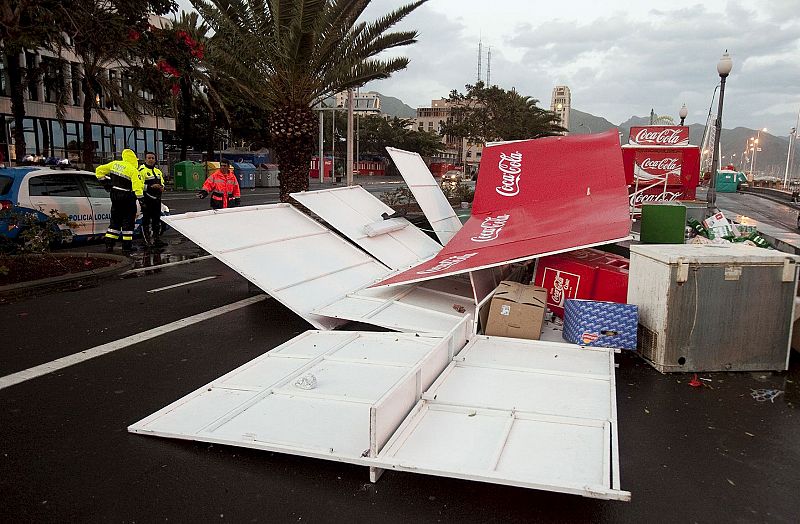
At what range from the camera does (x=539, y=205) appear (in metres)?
9.01

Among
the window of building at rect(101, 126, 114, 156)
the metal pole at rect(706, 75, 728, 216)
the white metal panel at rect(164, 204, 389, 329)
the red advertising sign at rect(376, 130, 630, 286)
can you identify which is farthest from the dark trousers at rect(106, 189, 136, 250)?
the window of building at rect(101, 126, 114, 156)

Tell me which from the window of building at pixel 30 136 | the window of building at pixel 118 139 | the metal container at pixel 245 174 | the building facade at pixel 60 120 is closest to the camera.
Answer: the building facade at pixel 60 120

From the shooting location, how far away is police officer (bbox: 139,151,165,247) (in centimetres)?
1175

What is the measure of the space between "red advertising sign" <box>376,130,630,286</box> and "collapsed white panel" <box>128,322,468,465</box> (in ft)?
5.13

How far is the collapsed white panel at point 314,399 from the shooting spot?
345 centimetres

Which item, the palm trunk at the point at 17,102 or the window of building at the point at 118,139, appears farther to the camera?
the window of building at the point at 118,139

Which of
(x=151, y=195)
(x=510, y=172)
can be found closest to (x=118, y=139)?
(x=151, y=195)

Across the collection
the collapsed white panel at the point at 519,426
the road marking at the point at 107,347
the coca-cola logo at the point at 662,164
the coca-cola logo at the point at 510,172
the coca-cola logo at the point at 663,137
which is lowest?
the road marking at the point at 107,347

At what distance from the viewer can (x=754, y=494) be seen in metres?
3.17

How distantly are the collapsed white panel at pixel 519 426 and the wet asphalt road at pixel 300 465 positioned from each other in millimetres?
174

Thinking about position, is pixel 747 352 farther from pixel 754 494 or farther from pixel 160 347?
pixel 160 347

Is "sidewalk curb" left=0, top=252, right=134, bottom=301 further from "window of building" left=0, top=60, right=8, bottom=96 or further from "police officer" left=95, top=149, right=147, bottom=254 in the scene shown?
"window of building" left=0, top=60, right=8, bottom=96

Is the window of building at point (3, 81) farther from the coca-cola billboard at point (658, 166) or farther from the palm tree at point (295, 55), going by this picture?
the coca-cola billboard at point (658, 166)

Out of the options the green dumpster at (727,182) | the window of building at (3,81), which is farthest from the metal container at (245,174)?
the green dumpster at (727,182)
